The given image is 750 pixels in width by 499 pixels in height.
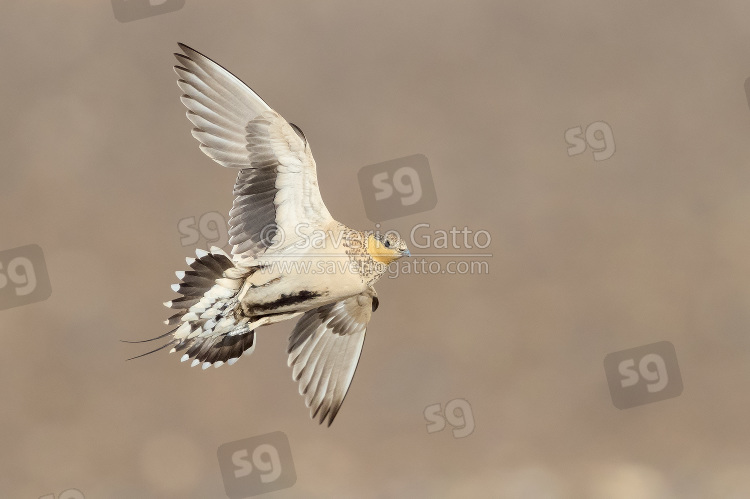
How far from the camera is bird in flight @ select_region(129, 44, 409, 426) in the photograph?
64.3 inches

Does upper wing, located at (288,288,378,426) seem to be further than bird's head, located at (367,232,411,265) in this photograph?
Yes

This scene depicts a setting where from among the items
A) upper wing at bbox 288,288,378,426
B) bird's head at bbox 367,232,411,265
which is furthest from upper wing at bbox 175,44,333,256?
upper wing at bbox 288,288,378,426

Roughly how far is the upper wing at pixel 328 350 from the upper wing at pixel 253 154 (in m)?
0.30

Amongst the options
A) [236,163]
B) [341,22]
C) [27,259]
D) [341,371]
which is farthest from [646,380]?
[27,259]

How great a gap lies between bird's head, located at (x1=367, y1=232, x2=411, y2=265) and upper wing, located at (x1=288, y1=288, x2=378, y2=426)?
263mm

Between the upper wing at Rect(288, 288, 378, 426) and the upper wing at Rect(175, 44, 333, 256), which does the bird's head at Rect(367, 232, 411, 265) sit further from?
the upper wing at Rect(288, 288, 378, 426)

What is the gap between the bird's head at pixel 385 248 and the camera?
166 cm

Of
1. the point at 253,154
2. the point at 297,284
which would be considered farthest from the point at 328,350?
the point at 253,154

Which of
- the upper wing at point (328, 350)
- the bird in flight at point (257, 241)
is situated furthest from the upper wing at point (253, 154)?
the upper wing at point (328, 350)

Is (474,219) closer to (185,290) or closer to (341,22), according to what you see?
(341,22)

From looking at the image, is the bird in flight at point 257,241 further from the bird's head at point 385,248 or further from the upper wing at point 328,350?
the upper wing at point 328,350

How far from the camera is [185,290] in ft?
5.36

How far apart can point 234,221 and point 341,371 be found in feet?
1.49

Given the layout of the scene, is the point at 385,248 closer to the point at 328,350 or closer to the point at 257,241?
the point at 257,241
